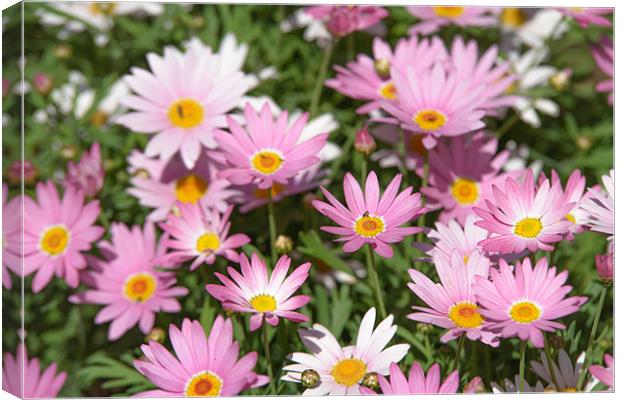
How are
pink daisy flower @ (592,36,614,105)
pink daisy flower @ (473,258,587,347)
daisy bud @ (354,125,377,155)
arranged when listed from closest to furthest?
1. pink daisy flower @ (473,258,587,347)
2. daisy bud @ (354,125,377,155)
3. pink daisy flower @ (592,36,614,105)

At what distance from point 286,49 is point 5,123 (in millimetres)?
423

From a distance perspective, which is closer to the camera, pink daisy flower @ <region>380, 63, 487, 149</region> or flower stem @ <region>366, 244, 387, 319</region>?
flower stem @ <region>366, 244, 387, 319</region>

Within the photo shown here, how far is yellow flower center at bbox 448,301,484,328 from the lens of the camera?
33.9 inches

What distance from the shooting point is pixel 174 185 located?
1111mm

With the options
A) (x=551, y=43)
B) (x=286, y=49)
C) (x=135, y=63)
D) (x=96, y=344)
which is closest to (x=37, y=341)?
(x=96, y=344)

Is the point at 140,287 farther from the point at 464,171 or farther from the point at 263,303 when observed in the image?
the point at 464,171

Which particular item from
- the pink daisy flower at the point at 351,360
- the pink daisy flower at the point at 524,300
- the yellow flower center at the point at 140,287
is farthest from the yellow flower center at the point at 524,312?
the yellow flower center at the point at 140,287

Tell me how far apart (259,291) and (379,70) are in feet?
1.26

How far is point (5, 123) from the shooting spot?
1269 millimetres

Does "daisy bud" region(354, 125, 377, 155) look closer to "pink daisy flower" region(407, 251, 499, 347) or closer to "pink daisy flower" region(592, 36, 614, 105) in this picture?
"pink daisy flower" region(407, 251, 499, 347)

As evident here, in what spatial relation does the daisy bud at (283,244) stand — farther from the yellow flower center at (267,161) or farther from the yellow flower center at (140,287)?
the yellow flower center at (140,287)

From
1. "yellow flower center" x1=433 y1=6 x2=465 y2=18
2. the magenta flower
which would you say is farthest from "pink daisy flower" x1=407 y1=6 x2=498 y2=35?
the magenta flower

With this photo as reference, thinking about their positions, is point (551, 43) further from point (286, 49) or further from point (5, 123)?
point (5, 123)

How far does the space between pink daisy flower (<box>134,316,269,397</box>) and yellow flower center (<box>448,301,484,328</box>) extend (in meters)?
0.20
